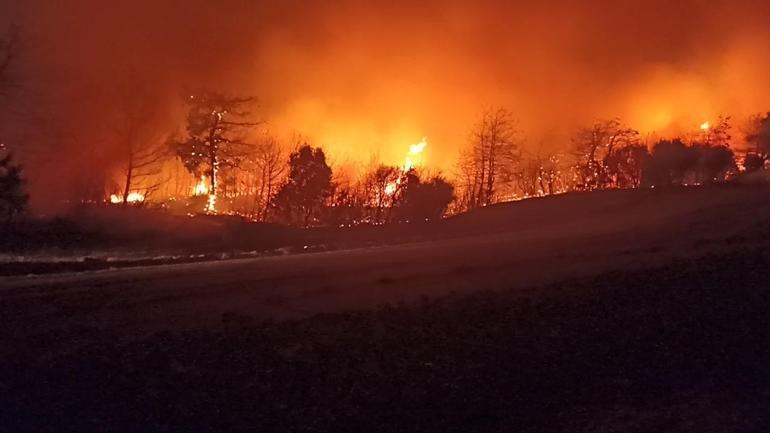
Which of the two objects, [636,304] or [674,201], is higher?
[674,201]

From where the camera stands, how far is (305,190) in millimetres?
38812

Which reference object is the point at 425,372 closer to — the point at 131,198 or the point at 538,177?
the point at 131,198

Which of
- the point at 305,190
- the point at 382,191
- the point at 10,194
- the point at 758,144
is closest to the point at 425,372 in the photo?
the point at 10,194

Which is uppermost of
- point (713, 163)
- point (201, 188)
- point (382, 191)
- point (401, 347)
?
point (713, 163)

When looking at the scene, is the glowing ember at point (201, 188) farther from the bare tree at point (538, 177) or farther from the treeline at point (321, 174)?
the bare tree at point (538, 177)

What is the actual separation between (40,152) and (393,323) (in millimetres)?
43283

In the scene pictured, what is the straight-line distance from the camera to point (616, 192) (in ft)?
122

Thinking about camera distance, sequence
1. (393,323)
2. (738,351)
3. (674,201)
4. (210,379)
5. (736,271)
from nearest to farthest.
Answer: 1. (210,379)
2. (738,351)
3. (393,323)
4. (736,271)
5. (674,201)

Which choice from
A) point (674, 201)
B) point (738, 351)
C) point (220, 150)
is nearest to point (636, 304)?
point (738, 351)

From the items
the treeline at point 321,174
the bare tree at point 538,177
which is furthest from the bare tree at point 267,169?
the bare tree at point 538,177

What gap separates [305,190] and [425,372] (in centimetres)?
2982

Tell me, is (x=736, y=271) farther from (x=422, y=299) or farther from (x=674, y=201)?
(x=674, y=201)

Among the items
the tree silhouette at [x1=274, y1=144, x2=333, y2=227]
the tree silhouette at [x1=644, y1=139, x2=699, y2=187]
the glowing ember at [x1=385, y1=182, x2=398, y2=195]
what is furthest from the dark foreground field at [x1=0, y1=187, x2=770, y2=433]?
the tree silhouette at [x1=644, y1=139, x2=699, y2=187]

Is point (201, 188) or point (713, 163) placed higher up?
point (713, 163)
